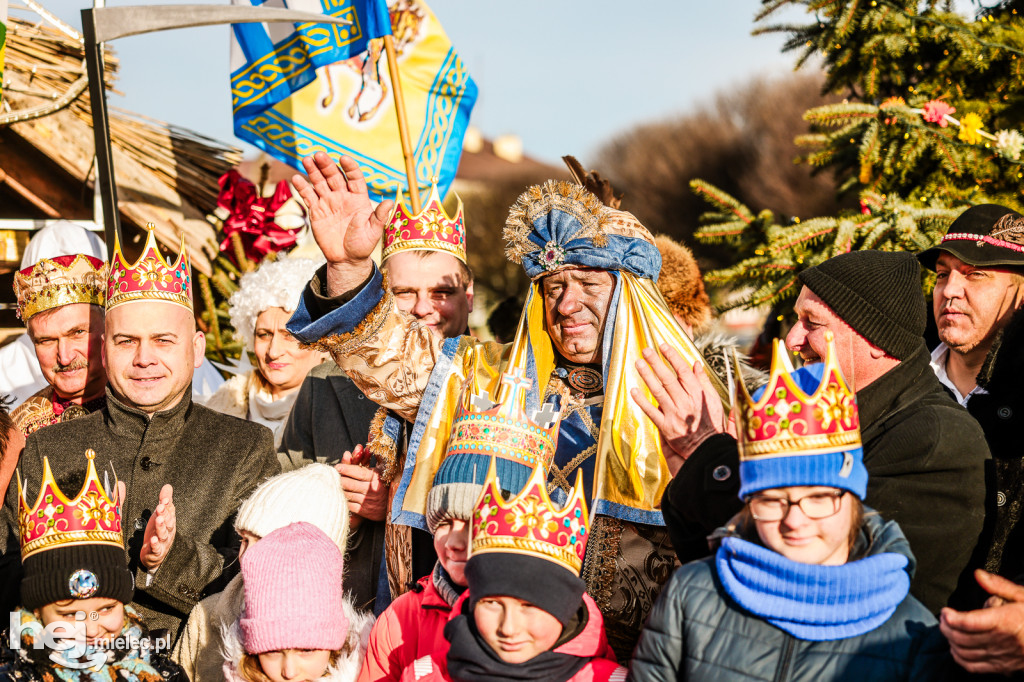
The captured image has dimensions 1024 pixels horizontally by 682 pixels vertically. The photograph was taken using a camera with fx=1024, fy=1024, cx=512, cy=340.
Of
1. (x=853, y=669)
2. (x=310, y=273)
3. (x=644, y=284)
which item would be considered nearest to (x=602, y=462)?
(x=644, y=284)

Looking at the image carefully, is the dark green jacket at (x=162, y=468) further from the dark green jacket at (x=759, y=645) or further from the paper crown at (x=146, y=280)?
the dark green jacket at (x=759, y=645)

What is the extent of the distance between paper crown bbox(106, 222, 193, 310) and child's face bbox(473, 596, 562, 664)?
1895 mm

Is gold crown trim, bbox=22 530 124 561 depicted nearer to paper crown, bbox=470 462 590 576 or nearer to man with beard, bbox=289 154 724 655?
man with beard, bbox=289 154 724 655

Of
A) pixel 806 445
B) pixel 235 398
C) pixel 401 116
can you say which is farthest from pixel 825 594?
pixel 401 116

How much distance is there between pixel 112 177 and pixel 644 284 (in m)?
2.93

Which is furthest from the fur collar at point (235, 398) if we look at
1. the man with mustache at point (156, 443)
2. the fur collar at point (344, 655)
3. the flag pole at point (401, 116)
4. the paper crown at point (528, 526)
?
the paper crown at point (528, 526)

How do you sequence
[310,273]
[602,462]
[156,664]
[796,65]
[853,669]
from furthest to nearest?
[796,65] → [310,273] → [602,462] → [156,664] → [853,669]

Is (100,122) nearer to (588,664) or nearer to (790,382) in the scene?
(588,664)

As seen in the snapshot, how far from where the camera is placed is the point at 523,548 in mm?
2586

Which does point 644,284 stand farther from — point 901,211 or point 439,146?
point 439,146

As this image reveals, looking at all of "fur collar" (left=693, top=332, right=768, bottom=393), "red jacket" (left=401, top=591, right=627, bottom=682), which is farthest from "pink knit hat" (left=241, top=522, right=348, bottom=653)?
"fur collar" (left=693, top=332, right=768, bottom=393)

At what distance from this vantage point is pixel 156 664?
9.87 ft

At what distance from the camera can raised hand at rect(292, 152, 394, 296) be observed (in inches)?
130

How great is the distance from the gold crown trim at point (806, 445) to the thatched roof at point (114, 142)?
4.79 meters
